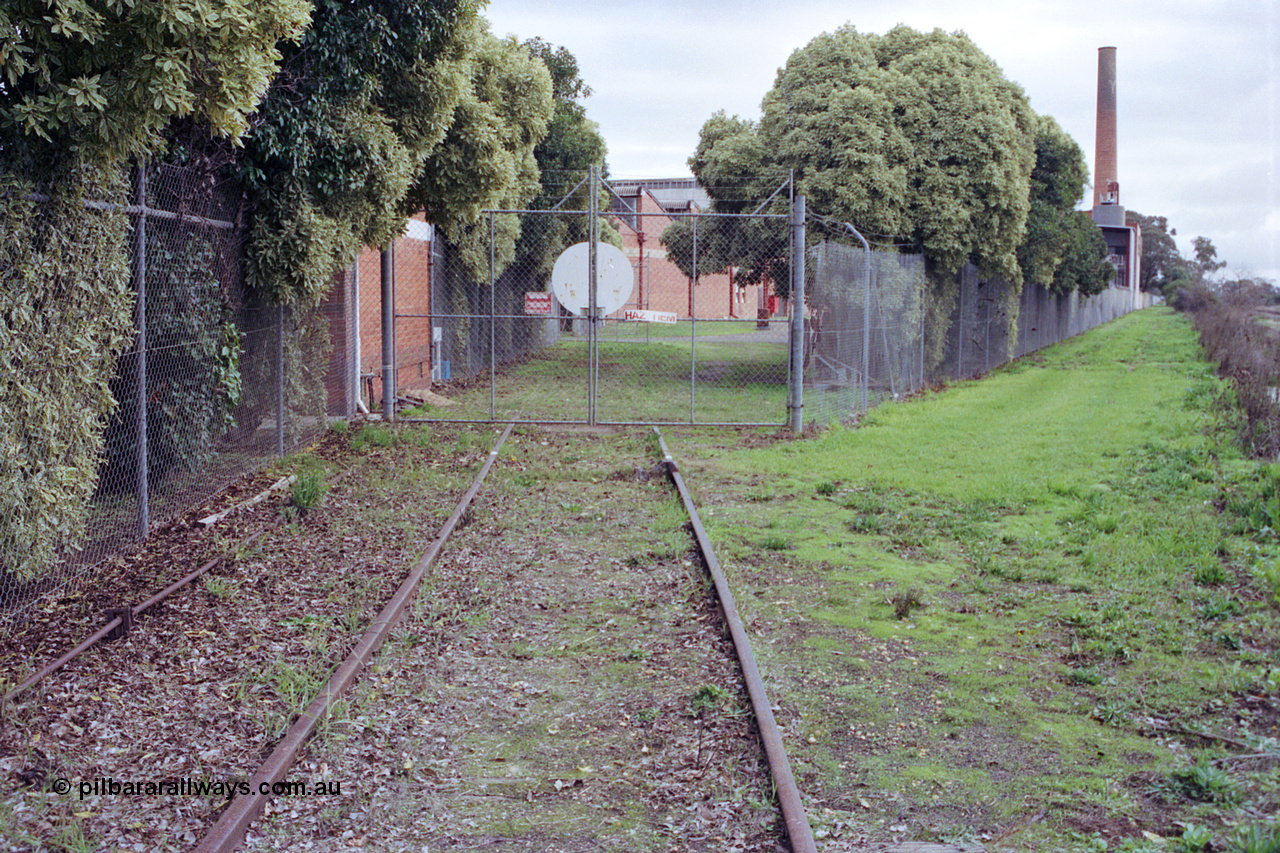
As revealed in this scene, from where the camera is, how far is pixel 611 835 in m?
4.05

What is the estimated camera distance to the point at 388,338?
15.3m

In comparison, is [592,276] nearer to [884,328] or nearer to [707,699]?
[884,328]

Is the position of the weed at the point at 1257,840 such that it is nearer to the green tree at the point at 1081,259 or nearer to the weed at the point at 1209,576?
the weed at the point at 1209,576

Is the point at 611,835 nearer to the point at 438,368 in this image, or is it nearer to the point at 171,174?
the point at 171,174

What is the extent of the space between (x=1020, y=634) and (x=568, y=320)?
46.0ft

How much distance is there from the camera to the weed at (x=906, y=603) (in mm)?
6762

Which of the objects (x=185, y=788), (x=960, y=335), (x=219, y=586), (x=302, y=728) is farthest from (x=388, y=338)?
(x=960, y=335)

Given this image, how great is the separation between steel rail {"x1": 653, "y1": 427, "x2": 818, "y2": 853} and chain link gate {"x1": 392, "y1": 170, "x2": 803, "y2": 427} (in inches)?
276

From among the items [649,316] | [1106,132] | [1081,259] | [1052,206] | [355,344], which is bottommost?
[355,344]

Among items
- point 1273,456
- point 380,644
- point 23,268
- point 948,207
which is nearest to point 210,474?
point 23,268

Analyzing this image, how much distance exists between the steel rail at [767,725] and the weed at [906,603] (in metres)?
1.05

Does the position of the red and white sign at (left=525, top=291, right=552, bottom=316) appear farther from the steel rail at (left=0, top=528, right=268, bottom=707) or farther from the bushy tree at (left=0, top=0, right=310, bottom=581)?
the bushy tree at (left=0, top=0, right=310, bottom=581)

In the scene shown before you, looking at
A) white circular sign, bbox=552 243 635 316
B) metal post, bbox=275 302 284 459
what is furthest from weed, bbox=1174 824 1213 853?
white circular sign, bbox=552 243 635 316

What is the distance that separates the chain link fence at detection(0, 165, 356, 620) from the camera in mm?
7816
